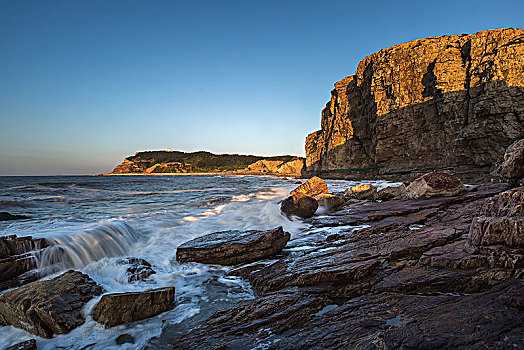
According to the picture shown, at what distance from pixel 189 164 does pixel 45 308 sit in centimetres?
16324

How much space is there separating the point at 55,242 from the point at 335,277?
283 inches

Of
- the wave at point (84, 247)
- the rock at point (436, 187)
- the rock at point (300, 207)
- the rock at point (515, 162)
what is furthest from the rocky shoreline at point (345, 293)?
the rock at point (436, 187)

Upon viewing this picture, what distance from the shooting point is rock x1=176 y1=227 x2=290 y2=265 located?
619 centimetres

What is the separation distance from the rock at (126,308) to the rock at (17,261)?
2.70 m

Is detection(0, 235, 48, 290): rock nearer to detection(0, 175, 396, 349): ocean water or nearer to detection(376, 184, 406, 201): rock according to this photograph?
detection(0, 175, 396, 349): ocean water

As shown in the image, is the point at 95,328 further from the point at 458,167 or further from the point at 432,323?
the point at 458,167

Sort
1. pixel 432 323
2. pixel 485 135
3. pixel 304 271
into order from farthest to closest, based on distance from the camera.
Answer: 1. pixel 485 135
2. pixel 304 271
3. pixel 432 323

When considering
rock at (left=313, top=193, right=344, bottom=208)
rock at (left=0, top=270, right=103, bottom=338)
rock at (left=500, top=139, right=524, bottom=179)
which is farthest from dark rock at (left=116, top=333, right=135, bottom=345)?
rock at (left=500, top=139, right=524, bottom=179)

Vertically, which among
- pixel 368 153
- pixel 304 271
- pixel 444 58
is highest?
pixel 444 58

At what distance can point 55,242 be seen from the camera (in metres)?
6.54

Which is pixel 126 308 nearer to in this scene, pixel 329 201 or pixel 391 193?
pixel 329 201

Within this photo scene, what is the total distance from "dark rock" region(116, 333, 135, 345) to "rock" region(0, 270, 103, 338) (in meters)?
0.73

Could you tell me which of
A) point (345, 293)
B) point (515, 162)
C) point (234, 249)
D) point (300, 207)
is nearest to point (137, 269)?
point (234, 249)

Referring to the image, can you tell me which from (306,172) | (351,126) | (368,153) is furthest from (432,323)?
(306,172)
